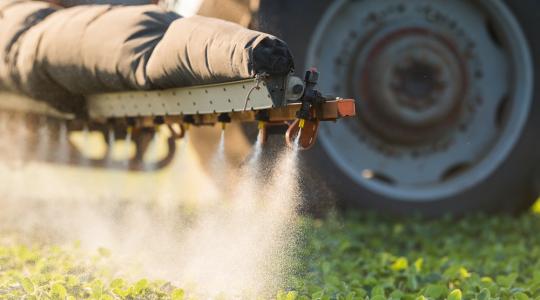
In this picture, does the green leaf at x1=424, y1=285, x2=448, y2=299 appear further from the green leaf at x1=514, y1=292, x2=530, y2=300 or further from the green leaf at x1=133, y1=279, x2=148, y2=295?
the green leaf at x1=133, y1=279, x2=148, y2=295

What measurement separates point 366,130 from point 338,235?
2.36ft

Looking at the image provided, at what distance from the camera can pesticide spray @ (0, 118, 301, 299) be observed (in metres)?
2.98

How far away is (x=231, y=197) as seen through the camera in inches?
144

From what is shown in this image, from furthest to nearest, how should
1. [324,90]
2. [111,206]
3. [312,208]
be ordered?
[111,206] < [324,90] < [312,208]

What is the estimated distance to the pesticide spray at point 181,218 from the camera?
2979 millimetres

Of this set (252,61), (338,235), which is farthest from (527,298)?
(338,235)

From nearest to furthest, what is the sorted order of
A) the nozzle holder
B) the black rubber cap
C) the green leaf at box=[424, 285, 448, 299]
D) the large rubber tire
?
the black rubber cap, the green leaf at box=[424, 285, 448, 299], the nozzle holder, the large rubber tire

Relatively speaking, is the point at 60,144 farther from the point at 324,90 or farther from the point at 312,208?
the point at 312,208

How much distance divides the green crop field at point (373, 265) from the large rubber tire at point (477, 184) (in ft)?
0.27

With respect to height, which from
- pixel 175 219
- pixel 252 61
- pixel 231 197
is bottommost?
pixel 175 219

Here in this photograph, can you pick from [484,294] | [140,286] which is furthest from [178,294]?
[484,294]

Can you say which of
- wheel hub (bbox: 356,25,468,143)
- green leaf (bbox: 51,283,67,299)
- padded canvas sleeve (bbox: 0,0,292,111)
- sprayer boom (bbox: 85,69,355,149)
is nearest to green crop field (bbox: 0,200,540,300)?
green leaf (bbox: 51,283,67,299)

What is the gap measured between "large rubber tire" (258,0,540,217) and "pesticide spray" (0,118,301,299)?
72 cm

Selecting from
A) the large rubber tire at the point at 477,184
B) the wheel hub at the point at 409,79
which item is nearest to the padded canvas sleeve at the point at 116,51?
the large rubber tire at the point at 477,184
